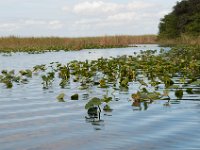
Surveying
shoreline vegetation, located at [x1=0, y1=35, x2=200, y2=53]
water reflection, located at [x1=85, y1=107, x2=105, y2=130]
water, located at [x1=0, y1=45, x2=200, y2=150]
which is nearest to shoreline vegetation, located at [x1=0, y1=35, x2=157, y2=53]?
shoreline vegetation, located at [x1=0, y1=35, x2=200, y2=53]

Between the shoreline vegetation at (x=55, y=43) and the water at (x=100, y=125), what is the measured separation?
1305 inches

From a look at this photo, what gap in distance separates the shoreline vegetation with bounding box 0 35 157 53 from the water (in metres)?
33.1

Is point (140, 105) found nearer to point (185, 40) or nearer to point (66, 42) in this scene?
point (185, 40)

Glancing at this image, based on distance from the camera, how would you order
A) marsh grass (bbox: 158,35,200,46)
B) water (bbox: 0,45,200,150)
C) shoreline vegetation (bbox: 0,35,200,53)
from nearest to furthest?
1. water (bbox: 0,45,200,150)
2. marsh grass (bbox: 158,35,200,46)
3. shoreline vegetation (bbox: 0,35,200,53)

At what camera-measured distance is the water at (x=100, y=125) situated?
5.24 metres

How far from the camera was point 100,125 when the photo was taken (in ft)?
20.9

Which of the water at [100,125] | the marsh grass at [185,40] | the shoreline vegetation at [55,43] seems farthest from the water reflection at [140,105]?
the marsh grass at [185,40]

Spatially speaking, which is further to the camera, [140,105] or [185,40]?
A: [185,40]

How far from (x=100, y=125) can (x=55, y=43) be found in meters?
46.8

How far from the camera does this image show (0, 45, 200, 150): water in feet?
17.2

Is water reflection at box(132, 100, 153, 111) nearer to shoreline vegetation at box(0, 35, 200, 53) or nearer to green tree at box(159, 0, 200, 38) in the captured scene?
shoreline vegetation at box(0, 35, 200, 53)

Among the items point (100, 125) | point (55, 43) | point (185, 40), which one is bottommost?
point (100, 125)

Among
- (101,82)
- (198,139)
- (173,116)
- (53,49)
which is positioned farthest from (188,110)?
(53,49)

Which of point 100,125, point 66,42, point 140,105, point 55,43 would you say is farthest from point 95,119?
point 66,42
